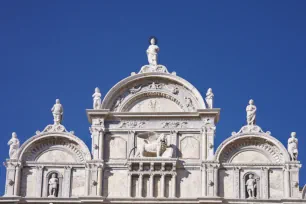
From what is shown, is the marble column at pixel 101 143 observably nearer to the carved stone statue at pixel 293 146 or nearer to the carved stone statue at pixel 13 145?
the carved stone statue at pixel 13 145

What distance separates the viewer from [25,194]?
37500 millimetres

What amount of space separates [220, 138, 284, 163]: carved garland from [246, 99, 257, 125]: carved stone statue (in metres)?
0.64

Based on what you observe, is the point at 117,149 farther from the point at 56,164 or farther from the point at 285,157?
the point at 285,157

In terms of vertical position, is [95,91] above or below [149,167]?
above

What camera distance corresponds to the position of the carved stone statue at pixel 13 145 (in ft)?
124

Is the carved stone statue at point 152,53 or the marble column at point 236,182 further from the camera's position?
the carved stone statue at point 152,53

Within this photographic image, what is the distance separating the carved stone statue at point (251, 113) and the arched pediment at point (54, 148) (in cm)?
554

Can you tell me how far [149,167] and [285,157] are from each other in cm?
453

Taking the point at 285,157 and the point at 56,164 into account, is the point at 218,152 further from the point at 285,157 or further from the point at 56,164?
the point at 56,164

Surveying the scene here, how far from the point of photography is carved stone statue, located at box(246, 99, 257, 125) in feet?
125

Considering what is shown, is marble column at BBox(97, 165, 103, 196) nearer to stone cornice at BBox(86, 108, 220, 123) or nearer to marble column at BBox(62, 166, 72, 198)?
marble column at BBox(62, 166, 72, 198)

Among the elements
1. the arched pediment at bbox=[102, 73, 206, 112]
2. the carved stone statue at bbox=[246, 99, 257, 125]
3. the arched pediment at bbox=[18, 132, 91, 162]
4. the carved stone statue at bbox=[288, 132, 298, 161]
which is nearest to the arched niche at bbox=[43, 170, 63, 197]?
the arched pediment at bbox=[18, 132, 91, 162]

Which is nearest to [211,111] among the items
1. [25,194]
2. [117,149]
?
[117,149]

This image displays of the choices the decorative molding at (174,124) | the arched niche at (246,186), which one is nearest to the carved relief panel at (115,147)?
the decorative molding at (174,124)
